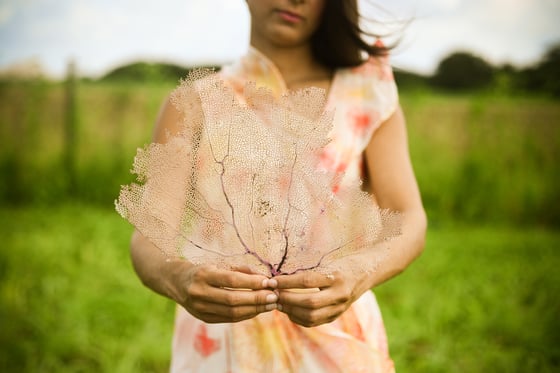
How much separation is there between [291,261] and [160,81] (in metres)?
5.64

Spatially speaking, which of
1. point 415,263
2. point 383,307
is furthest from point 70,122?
point 383,307

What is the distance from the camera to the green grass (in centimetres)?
236

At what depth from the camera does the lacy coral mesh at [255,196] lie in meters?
0.74

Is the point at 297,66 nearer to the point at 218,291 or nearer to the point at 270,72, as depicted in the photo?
the point at 270,72

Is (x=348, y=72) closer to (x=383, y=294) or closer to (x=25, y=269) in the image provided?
(x=383, y=294)

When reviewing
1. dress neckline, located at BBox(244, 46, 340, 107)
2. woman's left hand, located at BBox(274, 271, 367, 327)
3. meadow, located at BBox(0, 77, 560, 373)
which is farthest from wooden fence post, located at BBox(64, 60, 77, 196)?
woman's left hand, located at BBox(274, 271, 367, 327)

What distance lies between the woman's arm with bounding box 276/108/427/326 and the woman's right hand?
3cm

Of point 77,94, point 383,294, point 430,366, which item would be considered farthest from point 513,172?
point 77,94

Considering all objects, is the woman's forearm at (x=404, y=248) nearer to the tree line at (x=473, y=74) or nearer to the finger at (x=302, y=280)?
the finger at (x=302, y=280)

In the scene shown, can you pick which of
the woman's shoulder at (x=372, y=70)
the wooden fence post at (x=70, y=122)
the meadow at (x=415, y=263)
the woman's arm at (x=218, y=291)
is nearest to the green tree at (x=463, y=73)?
the meadow at (x=415, y=263)

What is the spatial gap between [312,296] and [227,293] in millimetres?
118

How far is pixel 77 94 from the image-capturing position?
5.76 meters

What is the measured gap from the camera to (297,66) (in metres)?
1.11

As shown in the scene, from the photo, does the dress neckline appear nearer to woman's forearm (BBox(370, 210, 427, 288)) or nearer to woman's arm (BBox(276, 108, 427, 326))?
woman's arm (BBox(276, 108, 427, 326))
